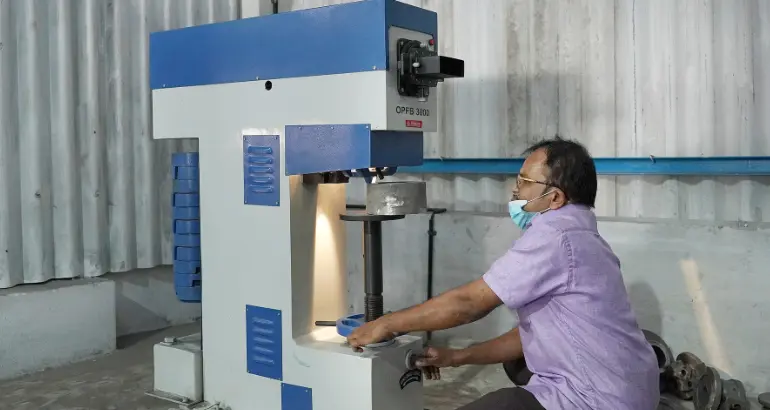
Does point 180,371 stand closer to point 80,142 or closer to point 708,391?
point 80,142

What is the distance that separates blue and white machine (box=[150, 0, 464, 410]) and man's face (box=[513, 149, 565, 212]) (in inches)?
16.6

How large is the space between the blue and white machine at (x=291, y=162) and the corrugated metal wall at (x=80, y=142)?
1110mm

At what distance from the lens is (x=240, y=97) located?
2385mm

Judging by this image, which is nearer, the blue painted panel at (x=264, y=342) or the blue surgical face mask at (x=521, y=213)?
the blue surgical face mask at (x=521, y=213)

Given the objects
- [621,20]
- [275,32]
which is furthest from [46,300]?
[621,20]

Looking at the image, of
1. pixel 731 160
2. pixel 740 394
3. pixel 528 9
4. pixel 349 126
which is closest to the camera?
pixel 349 126

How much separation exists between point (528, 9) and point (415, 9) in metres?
1.54

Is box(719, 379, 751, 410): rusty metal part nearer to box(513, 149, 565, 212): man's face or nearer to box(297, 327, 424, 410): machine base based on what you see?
box(297, 327, 424, 410): machine base

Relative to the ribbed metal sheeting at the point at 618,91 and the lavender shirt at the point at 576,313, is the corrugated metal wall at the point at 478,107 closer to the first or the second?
the ribbed metal sheeting at the point at 618,91

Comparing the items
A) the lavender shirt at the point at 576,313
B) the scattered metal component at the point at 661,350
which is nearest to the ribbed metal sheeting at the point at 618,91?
the scattered metal component at the point at 661,350

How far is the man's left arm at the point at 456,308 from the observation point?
5.71 ft

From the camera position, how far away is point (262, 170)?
7.70ft

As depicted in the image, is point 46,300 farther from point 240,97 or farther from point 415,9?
point 415,9

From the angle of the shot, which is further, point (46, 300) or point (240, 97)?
point (46, 300)
